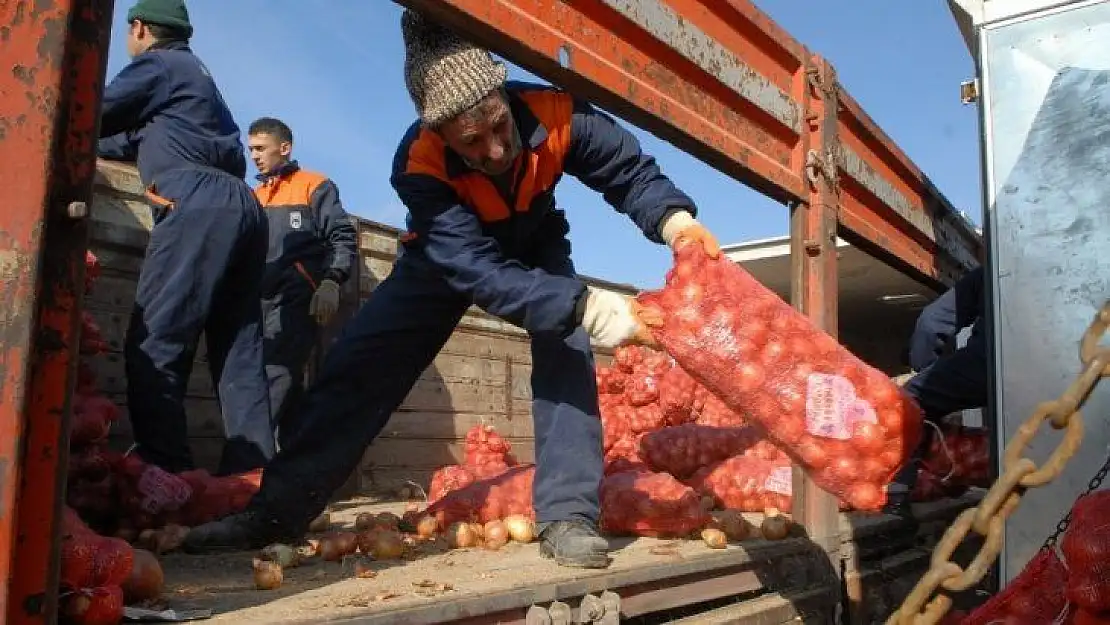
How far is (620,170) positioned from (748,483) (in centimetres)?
179

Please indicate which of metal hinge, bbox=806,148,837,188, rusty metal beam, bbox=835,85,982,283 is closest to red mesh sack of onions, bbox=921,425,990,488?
rusty metal beam, bbox=835,85,982,283

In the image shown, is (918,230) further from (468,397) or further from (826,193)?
Answer: (468,397)

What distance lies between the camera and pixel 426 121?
2615 millimetres

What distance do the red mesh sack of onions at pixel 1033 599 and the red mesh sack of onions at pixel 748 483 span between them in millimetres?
2032

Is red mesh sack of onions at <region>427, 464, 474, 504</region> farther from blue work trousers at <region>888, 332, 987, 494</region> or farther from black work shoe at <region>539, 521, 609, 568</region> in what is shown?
blue work trousers at <region>888, 332, 987, 494</region>

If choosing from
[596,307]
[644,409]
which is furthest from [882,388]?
[644,409]

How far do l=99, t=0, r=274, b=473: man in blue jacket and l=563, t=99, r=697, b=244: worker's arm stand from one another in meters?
1.78

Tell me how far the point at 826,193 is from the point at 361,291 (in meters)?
2.64

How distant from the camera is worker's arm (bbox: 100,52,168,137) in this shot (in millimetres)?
3988

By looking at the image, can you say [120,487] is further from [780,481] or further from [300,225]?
[780,481]

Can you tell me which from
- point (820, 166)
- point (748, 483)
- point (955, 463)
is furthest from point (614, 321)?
point (955, 463)

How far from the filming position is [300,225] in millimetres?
5387

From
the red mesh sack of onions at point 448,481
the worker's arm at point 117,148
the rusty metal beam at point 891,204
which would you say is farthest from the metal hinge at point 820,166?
the worker's arm at point 117,148

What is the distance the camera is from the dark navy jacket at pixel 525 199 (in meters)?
2.60
